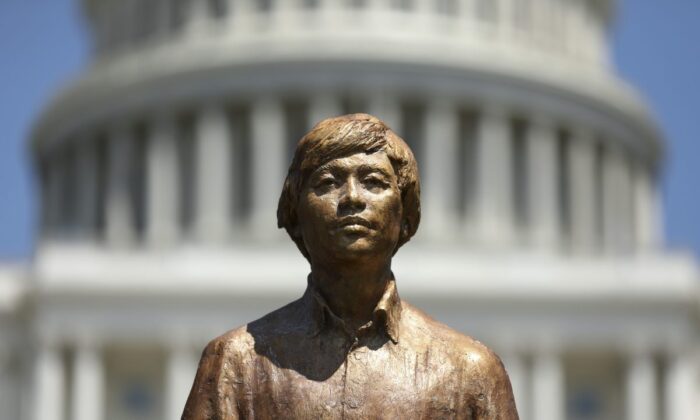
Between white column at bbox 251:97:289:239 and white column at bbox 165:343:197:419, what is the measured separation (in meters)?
19.4

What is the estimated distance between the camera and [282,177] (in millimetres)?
122125

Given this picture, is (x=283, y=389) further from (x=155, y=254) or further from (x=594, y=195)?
(x=594, y=195)

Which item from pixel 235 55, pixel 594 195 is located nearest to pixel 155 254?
pixel 235 55

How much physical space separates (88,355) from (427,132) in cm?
2999

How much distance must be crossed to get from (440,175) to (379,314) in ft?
369

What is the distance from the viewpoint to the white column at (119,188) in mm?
125875

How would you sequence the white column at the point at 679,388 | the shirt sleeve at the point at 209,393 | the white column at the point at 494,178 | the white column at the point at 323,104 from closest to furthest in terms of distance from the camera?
the shirt sleeve at the point at 209,393 → the white column at the point at 679,388 → the white column at the point at 494,178 → the white column at the point at 323,104

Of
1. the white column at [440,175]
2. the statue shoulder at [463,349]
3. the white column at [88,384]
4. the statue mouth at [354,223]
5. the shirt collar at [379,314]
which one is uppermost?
the white column at [440,175]

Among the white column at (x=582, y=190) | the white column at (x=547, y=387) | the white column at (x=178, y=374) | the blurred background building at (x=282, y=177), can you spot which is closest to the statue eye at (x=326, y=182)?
the blurred background building at (x=282, y=177)

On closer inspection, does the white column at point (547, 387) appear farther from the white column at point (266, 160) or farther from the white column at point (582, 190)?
the white column at point (582, 190)

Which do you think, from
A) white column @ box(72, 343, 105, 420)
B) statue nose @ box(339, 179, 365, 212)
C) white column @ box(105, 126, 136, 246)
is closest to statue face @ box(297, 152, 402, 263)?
statue nose @ box(339, 179, 365, 212)

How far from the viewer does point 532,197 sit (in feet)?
409

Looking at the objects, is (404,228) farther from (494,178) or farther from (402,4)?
(402,4)

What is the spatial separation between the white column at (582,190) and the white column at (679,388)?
22.6m
